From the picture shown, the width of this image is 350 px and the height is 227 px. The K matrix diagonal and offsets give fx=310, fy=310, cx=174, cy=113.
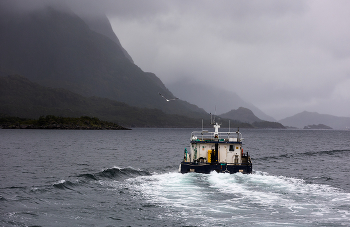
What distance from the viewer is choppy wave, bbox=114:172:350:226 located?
2269 centimetres

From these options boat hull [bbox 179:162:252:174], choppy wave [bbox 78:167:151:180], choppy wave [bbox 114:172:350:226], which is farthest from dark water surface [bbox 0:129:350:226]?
boat hull [bbox 179:162:252:174]

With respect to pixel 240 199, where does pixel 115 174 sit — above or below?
below

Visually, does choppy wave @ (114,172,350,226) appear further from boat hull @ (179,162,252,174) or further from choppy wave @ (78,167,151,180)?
choppy wave @ (78,167,151,180)

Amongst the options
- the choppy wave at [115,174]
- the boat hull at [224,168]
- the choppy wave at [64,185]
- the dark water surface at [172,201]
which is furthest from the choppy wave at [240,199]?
the choppy wave at [64,185]

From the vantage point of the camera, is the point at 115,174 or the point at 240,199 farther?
the point at 115,174

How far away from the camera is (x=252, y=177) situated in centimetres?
3928

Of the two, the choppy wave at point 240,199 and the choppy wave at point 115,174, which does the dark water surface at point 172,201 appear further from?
the choppy wave at point 115,174

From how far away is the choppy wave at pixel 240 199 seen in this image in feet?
74.4

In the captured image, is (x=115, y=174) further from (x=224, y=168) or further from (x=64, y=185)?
(x=224, y=168)

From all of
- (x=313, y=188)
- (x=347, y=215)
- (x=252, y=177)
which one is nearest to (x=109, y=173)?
(x=252, y=177)

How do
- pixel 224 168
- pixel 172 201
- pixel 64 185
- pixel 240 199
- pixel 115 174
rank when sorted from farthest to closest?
pixel 115 174 < pixel 224 168 < pixel 64 185 < pixel 240 199 < pixel 172 201

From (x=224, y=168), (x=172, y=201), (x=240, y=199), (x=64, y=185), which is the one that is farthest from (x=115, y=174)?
(x=240, y=199)

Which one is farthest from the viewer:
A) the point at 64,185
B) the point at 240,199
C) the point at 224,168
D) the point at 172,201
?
the point at 224,168

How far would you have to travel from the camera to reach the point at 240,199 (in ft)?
93.9
